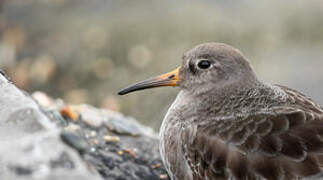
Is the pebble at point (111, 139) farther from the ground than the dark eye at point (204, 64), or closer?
closer

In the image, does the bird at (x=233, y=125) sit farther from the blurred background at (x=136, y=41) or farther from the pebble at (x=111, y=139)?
the blurred background at (x=136, y=41)

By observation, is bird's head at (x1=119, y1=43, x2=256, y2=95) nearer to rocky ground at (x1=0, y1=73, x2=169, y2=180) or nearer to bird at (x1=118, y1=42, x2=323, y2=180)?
bird at (x1=118, y1=42, x2=323, y2=180)

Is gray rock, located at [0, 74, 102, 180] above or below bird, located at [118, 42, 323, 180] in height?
above

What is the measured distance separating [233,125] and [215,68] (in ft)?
2.15

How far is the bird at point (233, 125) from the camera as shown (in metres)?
4.17

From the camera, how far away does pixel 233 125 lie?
4457 mm

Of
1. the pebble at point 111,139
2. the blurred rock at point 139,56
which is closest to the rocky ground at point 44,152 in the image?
the pebble at point 111,139

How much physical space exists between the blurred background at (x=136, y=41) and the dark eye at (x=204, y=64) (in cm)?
377

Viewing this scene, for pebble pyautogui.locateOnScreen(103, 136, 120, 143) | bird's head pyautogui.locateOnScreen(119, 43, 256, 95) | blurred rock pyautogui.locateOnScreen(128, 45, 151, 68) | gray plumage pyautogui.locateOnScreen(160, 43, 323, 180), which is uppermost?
bird's head pyautogui.locateOnScreen(119, 43, 256, 95)

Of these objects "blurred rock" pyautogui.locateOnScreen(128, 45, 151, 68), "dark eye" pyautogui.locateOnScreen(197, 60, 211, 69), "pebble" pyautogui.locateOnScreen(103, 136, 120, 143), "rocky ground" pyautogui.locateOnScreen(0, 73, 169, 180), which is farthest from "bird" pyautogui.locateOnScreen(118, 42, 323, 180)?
"blurred rock" pyautogui.locateOnScreen(128, 45, 151, 68)

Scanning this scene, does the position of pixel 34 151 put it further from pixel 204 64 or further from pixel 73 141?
pixel 204 64

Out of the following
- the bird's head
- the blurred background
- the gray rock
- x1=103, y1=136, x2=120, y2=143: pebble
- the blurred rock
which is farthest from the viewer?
the blurred rock

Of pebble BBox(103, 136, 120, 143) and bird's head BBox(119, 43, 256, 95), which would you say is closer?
bird's head BBox(119, 43, 256, 95)

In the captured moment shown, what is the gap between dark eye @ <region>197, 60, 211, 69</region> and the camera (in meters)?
4.94
